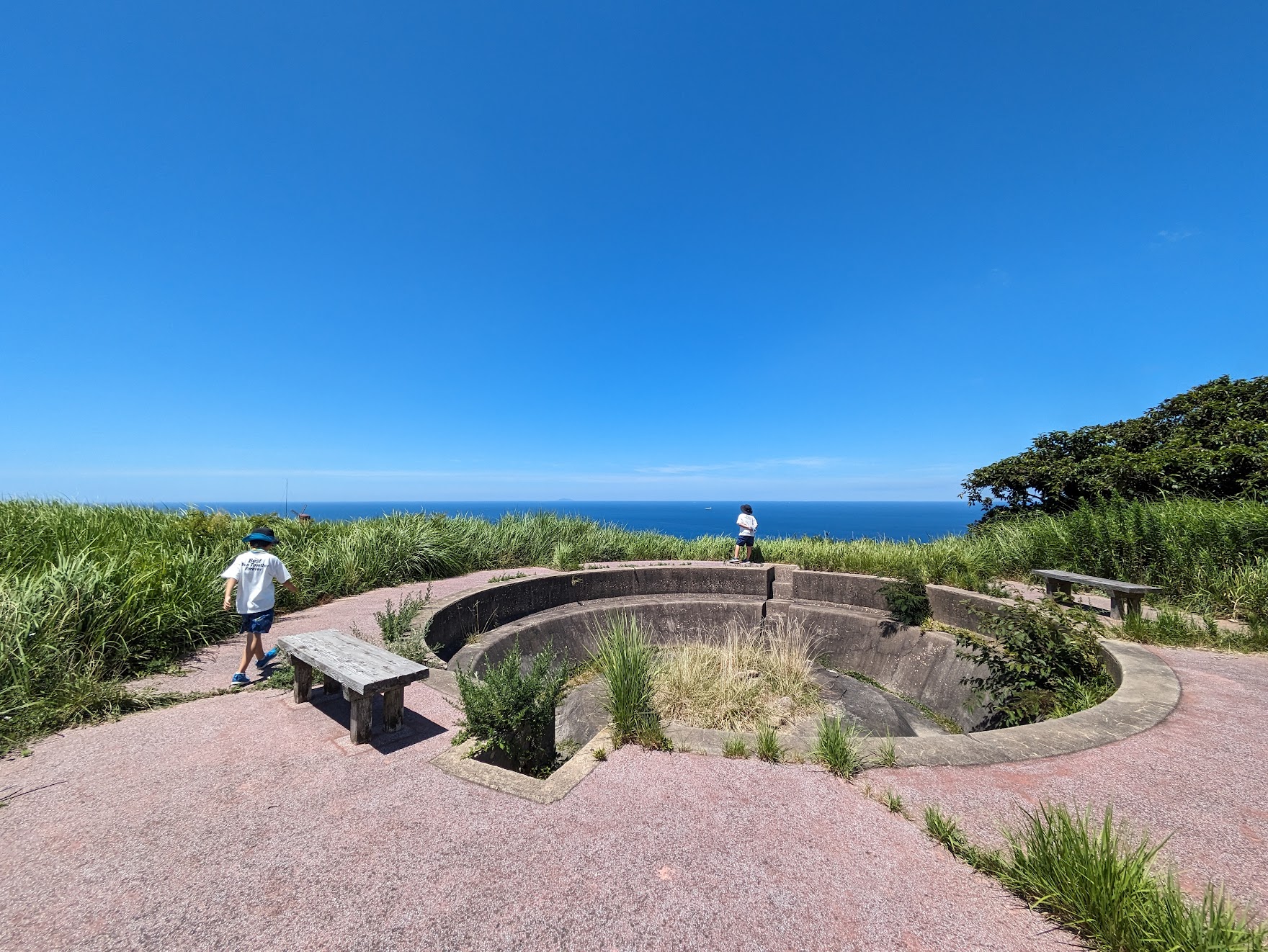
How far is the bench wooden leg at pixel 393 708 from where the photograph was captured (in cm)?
353

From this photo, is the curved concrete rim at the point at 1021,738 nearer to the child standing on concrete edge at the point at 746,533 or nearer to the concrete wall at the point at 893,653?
the concrete wall at the point at 893,653

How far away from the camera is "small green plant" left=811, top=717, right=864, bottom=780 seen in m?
2.93

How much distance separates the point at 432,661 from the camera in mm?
5195

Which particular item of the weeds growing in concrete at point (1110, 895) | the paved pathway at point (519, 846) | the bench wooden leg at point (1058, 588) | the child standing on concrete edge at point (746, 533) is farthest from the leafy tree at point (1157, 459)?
the weeds growing in concrete at point (1110, 895)

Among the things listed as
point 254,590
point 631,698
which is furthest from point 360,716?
point 254,590

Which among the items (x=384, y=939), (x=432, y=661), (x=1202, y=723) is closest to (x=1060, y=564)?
(x=1202, y=723)

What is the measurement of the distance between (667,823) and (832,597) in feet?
26.5

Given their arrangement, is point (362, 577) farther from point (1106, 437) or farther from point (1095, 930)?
point (1106, 437)

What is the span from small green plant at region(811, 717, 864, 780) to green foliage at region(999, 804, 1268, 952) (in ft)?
2.85

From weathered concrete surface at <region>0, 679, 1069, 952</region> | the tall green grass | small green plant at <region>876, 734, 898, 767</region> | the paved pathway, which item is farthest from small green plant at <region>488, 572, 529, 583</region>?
small green plant at <region>876, 734, 898, 767</region>

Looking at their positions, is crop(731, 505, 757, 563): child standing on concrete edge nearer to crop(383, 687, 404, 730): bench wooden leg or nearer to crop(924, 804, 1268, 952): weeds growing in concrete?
crop(383, 687, 404, 730): bench wooden leg

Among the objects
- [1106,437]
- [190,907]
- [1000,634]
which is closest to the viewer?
[190,907]

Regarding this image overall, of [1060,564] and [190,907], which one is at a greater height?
[1060,564]

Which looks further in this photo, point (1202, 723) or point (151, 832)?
point (1202, 723)
